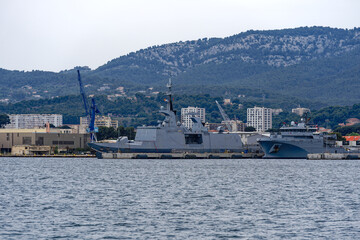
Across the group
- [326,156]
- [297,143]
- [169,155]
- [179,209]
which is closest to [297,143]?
[297,143]

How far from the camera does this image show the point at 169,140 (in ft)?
497

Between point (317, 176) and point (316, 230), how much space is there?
47.0m

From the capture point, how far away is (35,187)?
71.1 meters

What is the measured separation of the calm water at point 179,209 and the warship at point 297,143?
64.1 meters

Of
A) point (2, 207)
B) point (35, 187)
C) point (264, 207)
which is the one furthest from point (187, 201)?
point (35, 187)

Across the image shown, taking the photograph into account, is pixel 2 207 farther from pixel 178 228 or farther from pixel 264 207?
pixel 264 207

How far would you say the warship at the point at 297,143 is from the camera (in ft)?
479

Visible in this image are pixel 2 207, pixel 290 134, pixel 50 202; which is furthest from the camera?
pixel 290 134

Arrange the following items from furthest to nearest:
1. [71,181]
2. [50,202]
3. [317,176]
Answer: [317,176] → [71,181] → [50,202]

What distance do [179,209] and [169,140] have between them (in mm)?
98645

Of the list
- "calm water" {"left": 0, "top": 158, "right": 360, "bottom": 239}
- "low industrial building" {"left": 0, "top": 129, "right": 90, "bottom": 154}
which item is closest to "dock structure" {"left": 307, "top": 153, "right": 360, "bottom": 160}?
"calm water" {"left": 0, "top": 158, "right": 360, "bottom": 239}

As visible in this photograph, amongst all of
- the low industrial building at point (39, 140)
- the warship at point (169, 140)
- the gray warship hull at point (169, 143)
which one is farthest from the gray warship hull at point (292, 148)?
the low industrial building at point (39, 140)

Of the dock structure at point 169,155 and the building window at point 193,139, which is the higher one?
the building window at point 193,139

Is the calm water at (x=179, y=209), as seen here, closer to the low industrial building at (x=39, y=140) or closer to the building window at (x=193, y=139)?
the building window at (x=193, y=139)
